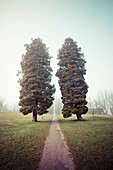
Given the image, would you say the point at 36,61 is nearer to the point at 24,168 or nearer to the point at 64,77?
the point at 64,77

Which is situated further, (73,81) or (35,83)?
(73,81)

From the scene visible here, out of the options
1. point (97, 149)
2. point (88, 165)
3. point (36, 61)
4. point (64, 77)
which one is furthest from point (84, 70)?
point (88, 165)

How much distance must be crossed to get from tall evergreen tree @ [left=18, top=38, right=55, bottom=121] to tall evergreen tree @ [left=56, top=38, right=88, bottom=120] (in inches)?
117

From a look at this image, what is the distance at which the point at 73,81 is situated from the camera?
1602 centimetres

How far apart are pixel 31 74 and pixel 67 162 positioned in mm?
13978

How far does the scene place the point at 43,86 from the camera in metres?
15.6

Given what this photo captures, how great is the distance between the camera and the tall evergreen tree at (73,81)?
14.5m

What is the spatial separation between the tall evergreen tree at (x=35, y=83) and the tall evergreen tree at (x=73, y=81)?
2.98m

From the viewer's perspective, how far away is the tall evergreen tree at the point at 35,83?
14.2m

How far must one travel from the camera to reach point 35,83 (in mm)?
14773

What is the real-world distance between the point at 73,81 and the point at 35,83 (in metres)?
7.65

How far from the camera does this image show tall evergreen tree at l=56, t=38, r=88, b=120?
47.6 ft

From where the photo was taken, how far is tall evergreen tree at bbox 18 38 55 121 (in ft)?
46.5

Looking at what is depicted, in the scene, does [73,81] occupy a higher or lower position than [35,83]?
higher
